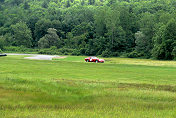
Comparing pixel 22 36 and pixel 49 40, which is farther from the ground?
Answer: pixel 22 36

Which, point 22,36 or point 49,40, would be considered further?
point 22,36

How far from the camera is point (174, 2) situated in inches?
5108

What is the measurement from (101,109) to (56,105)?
2.42 meters

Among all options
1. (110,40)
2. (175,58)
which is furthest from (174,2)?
(175,58)

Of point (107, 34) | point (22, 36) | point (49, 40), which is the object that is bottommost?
point (49, 40)

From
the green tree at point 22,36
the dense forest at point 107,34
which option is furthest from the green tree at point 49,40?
the green tree at point 22,36

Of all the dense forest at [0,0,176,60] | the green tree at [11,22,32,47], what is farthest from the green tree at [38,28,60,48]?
the green tree at [11,22,32,47]

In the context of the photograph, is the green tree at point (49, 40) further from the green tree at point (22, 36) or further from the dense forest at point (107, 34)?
the green tree at point (22, 36)

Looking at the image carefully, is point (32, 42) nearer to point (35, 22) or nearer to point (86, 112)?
point (35, 22)

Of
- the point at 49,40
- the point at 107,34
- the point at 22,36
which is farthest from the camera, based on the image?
the point at 22,36

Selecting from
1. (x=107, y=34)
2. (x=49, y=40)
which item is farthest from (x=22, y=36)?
(x=107, y=34)

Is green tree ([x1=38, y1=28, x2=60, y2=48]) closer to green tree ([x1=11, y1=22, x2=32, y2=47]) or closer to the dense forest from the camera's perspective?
the dense forest

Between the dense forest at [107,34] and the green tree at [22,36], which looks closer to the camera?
the dense forest at [107,34]

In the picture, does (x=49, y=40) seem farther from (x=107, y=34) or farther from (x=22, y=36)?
(x=107, y=34)
